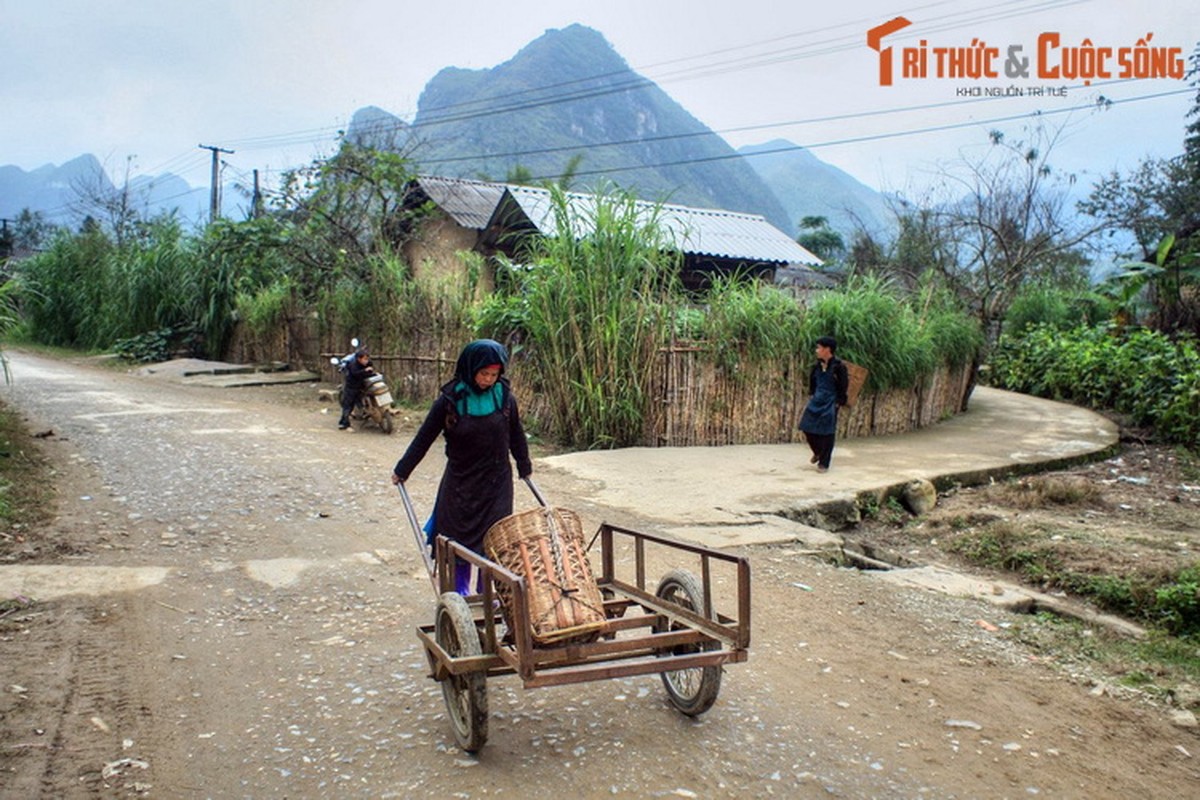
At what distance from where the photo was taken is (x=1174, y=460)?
10.5 m

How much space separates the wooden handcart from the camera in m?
2.97

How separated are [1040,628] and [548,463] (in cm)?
488

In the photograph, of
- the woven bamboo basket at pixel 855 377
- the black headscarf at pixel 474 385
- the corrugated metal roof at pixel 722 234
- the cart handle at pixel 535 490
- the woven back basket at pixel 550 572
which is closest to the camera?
the woven back basket at pixel 550 572

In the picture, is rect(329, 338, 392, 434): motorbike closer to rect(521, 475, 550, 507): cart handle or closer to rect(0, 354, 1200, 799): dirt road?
rect(0, 354, 1200, 799): dirt road

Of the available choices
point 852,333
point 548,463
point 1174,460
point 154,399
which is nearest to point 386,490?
point 548,463

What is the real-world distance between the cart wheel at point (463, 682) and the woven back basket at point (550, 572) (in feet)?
0.66

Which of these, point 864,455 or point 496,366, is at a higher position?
point 496,366

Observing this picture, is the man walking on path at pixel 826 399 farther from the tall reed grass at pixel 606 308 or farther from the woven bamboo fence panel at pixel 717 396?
the tall reed grass at pixel 606 308

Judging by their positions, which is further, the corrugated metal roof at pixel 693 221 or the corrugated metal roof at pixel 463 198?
the corrugated metal roof at pixel 463 198

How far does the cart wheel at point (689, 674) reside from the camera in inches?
129

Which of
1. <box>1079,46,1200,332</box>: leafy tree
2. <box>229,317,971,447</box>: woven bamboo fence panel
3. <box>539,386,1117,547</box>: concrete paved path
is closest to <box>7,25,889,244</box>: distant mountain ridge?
<box>1079,46,1200,332</box>: leafy tree

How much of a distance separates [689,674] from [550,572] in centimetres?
75

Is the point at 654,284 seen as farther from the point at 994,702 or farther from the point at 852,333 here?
the point at 994,702

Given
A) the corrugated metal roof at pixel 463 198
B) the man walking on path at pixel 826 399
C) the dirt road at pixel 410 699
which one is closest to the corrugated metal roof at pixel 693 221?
the corrugated metal roof at pixel 463 198
